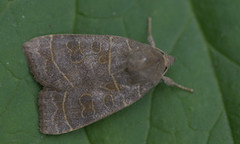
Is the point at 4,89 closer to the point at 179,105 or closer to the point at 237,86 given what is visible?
the point at 179,105

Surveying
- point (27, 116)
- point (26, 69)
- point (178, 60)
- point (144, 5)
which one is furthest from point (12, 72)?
point (178, 60)

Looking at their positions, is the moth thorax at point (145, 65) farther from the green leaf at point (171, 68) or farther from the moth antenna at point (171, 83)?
the green leaf at point (171, 68)

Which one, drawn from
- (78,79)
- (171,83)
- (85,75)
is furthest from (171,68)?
(78,79)

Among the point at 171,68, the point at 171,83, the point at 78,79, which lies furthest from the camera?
the point at 171,68

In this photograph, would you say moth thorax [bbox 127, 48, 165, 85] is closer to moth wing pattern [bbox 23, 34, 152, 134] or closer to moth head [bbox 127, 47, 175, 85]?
moth head [bbox 127, 47, 175, 85]

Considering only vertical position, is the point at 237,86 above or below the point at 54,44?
below

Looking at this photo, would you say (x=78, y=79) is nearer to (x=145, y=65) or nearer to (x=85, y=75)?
(x=85, y=75)
